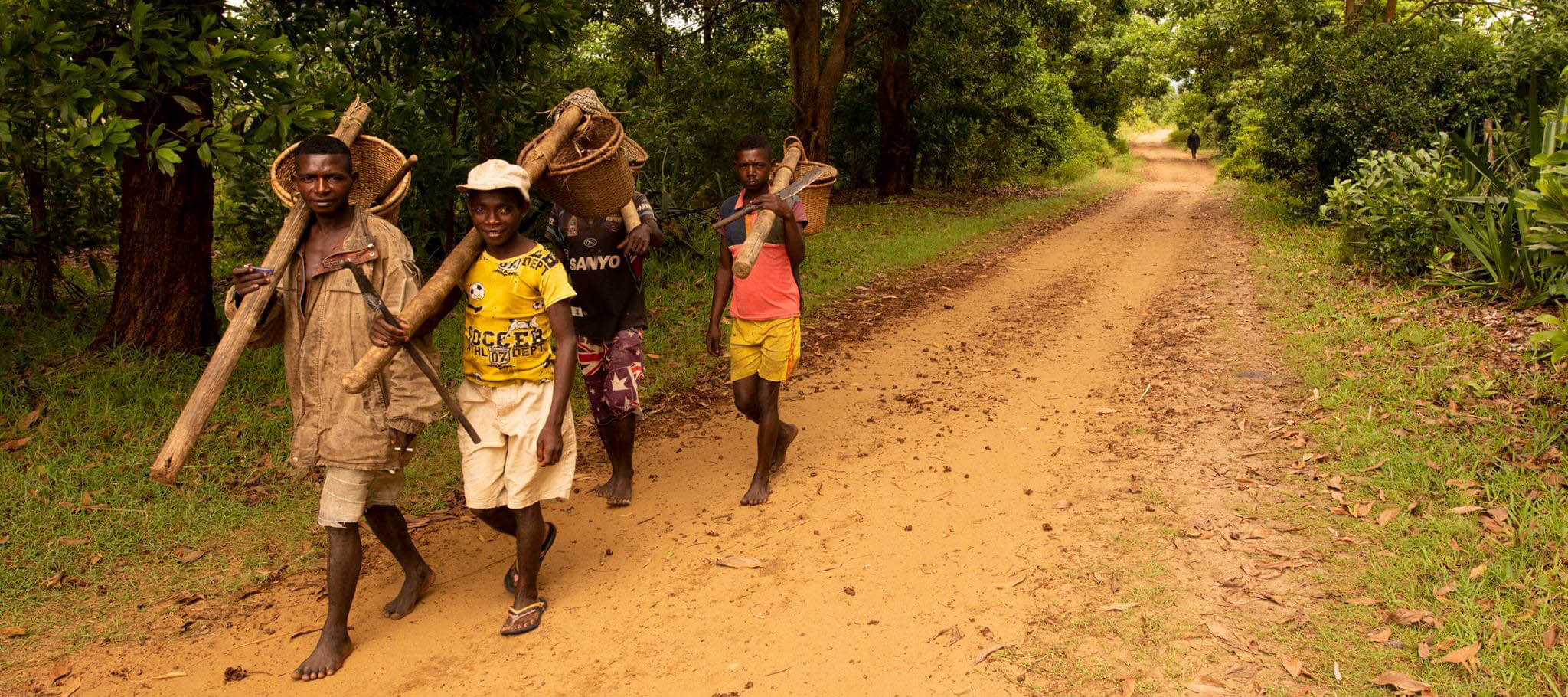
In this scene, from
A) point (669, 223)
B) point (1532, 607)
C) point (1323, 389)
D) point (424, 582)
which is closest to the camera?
point (1532, 607)

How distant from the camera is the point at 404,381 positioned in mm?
3586

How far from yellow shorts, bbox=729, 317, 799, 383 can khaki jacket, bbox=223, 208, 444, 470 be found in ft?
5.98

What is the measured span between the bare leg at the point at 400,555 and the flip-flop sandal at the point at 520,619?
0.45 m

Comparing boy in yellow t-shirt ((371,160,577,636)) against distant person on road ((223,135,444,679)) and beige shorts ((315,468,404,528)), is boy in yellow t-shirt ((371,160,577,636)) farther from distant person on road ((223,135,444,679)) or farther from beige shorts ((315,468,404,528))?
beige shorts ((315,468,404,528))

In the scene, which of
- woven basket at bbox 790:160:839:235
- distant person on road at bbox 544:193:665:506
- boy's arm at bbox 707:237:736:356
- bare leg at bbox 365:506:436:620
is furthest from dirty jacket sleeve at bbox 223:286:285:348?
woven basket at bbox 790:160:839:235

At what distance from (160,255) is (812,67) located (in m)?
10.4

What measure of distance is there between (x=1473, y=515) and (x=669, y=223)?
25.5 ft

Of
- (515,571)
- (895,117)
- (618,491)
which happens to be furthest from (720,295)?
(895,117)

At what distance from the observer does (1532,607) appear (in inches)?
143

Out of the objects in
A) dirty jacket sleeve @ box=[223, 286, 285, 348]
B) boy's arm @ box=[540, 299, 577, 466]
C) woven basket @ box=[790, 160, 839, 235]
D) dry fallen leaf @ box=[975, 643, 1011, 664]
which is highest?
woven basket @ box=[790, 160, 839, 235]

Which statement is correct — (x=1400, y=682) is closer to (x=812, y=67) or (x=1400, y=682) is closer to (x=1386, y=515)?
(x=1386, y=515)

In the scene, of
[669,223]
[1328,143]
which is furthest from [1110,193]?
[669,223]

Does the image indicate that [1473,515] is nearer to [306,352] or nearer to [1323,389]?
[1323,389]

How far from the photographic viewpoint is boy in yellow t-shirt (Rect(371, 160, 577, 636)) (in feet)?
12.1
